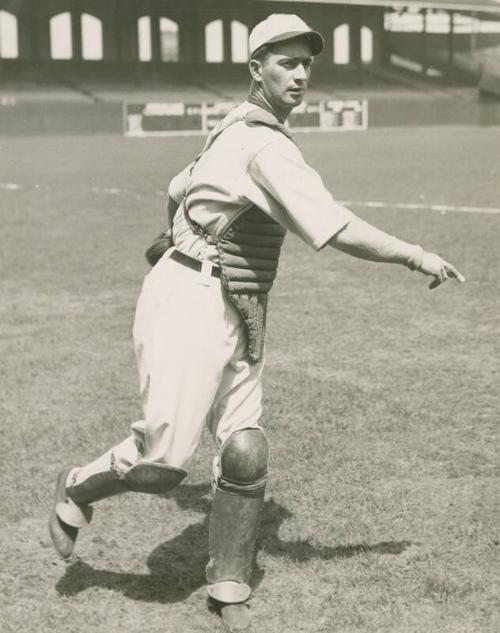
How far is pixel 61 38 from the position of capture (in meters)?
41.6

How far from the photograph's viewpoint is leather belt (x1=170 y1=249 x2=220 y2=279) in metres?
3.40

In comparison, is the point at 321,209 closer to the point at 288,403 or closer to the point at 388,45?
the point at 288,403

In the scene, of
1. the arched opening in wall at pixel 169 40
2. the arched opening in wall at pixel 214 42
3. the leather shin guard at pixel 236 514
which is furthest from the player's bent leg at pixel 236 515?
the arched opening in wall at pixel 214 42

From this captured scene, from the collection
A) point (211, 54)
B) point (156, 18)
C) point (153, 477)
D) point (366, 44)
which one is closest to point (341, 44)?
point (366, 44)

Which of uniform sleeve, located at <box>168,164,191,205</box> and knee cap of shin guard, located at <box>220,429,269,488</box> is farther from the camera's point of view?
uniform sleeve, located at <box>168,164,191,205</box>

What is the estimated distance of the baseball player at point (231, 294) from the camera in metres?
3.21

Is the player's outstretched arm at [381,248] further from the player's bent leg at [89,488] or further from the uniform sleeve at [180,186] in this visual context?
the player's bent leg at [89,488]

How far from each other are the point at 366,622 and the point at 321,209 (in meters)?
1.36

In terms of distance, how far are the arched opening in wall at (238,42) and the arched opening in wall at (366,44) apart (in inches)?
235

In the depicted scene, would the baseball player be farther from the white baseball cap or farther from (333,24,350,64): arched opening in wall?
(333,24,350,64): arched opening in wall

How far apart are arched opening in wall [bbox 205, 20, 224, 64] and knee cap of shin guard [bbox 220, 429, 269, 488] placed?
141 ft

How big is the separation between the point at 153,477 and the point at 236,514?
0.33 meters

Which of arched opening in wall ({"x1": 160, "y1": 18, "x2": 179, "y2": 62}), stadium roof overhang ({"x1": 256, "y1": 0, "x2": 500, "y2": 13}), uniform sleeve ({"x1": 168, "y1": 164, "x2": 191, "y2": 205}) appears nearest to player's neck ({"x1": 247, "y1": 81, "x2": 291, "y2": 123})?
uniform sleeve ({"x1": 168, "y1": 164, "x2": 191, "y2": 205})

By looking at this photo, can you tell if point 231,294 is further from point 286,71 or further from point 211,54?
point 211,54
